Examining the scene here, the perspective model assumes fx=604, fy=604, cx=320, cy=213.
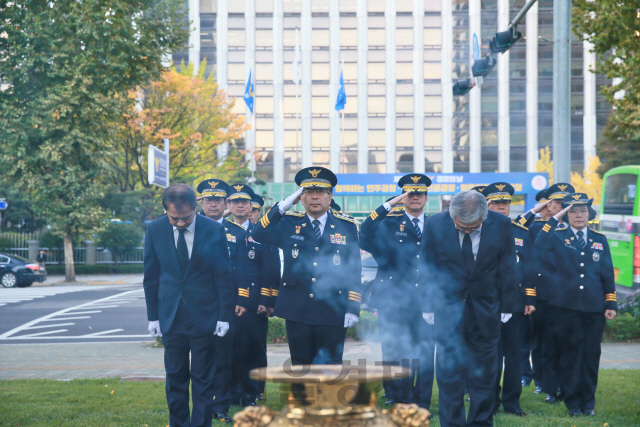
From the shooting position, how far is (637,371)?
25.0 feet

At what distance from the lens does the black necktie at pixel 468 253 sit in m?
4.71

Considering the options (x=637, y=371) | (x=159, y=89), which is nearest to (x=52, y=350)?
(x=637, y=371)

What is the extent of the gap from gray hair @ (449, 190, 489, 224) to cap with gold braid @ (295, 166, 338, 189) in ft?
3.16

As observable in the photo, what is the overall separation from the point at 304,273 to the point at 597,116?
55.9 m

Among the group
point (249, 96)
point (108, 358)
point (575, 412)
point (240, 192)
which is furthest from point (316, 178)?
point (249, 96)

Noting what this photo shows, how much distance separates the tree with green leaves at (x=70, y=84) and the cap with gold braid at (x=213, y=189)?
15.9 meters

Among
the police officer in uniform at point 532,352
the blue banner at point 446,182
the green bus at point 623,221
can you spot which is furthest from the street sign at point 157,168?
the blue banner at point 446,182

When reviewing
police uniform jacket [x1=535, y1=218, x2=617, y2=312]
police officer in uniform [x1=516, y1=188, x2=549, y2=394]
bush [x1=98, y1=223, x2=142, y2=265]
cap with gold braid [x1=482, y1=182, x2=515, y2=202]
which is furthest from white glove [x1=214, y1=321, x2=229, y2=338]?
bush [x1=98, y1=223, x2=142, y2=265]

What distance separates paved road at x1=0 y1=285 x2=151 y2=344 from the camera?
1216 centimetres

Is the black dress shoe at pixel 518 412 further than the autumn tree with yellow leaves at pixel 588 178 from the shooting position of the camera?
No

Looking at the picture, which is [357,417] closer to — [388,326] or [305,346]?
[305,346]

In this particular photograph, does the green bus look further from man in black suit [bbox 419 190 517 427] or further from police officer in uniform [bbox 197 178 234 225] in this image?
police officer in uniform [bbox 197 178 234 225]

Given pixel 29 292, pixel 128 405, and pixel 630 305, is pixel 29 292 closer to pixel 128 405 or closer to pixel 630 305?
pixel 128 405

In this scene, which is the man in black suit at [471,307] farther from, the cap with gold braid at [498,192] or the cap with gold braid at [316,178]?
the cap with gold braid at [498,192]
